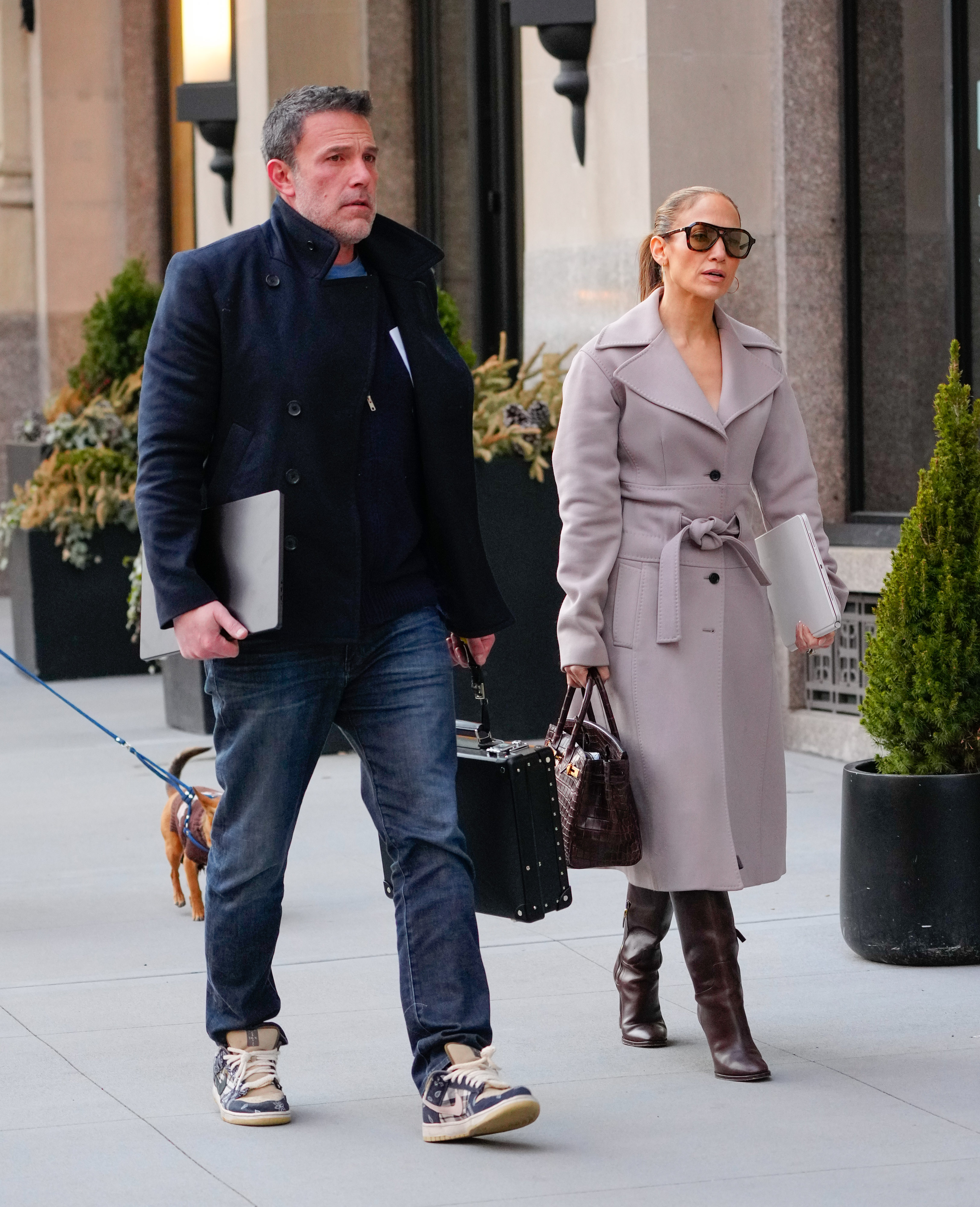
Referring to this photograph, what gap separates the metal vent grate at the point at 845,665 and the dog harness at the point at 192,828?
344 cm

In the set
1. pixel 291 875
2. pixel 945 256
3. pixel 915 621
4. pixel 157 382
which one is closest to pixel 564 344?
pixel 945 256

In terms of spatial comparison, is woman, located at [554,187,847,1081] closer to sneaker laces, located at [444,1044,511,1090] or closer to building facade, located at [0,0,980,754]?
sneaker laces, located at [444,1044,511,1090]

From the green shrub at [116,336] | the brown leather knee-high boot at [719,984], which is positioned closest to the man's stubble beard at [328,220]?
the brown leather knee-high boot at [719,984]

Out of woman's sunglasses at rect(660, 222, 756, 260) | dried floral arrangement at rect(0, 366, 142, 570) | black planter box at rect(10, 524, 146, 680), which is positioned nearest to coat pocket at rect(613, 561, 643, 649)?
woman's sunglasses at rect(660, 222, 756, 260)

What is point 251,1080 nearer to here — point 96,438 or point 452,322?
point 452,322

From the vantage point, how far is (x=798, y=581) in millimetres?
4711

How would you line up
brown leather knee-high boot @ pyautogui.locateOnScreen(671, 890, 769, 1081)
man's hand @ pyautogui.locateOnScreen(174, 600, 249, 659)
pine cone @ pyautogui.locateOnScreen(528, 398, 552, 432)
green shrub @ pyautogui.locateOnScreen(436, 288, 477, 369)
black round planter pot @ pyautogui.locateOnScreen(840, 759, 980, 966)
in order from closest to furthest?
1. man's hand @ pyautogui.locateOnScreen(174, 600, 249, 659)
2. brown leather knee-high boot @ pyautogui.locateOnScreen(671, 890, 769, 1081)
3. black round planter pot @ pyautogui.locateOnScreen(840, 759, 980, 966)
4. pine cone @ pyautogui.locateOnScreen(528, 398, 552, 432)
5. green shrub @ pyautogui.locateOnScreen(436, 288, 477, 369)

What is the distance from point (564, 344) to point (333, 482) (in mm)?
5774

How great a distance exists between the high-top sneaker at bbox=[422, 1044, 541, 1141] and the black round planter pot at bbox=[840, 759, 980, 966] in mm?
1665

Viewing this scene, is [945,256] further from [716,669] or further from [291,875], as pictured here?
[716,669]

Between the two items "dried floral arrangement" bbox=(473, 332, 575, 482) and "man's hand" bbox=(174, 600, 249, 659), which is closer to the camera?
"man's hand" bbox=(174, 600, 249, 659)

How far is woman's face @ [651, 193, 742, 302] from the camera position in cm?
464

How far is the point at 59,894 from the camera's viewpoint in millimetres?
6766

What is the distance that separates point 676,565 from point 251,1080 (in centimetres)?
145
